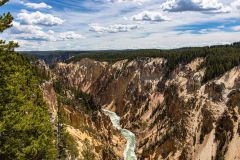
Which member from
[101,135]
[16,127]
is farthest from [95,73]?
[16,127]

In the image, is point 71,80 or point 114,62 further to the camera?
point 71,80

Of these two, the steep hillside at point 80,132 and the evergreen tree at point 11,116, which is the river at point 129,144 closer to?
the steep hillside at point 80,132

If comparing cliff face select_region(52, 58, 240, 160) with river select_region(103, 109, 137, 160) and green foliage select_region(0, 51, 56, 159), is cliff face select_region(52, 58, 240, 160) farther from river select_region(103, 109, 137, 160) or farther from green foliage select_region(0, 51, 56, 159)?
green foliage select_region(0, 51, 56, 159)

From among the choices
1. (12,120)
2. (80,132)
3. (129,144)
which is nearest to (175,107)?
(129,144)

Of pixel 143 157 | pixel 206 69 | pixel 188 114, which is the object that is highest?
pixel 206 69

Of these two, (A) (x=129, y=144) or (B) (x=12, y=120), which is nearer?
(B) (x=12, y=120)

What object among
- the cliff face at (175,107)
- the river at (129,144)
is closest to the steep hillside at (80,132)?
the river at (129,144)

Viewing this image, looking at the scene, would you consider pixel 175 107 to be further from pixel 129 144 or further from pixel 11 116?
pixel 11 116

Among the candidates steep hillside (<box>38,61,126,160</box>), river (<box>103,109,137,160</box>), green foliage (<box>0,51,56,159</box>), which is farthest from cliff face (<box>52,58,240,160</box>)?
green foliage (<box>0,51,56,159</box>)

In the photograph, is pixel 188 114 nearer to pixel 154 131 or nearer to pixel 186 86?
pixel 154 131
